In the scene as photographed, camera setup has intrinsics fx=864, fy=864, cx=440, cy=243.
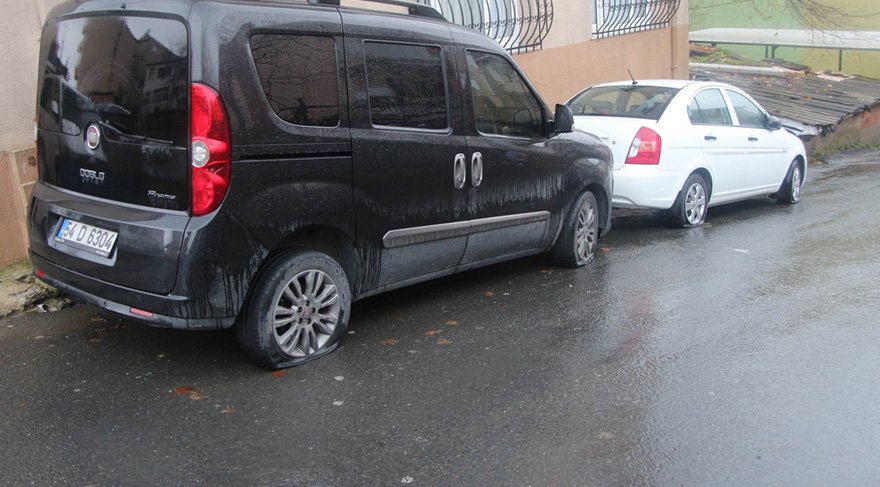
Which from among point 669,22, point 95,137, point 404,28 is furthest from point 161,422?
point 669,22

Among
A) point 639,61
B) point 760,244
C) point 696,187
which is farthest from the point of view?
point 639,61

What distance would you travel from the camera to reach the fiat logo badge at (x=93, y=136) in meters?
4.71

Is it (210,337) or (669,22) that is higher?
(669,22)

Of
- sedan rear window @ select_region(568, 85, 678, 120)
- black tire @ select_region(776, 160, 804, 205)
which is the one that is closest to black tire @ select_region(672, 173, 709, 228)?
sedan rear window @ select_region(568, 85, 678, 120)

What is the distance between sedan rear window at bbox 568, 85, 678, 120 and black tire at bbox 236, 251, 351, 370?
5.08 m

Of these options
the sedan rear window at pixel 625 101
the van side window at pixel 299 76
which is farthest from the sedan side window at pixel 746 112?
the van side window at pixel 299 76

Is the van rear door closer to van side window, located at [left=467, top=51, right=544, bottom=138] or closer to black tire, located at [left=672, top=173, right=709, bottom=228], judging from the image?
van side window, located at [left=467, top=51, right=544, bottom=138]

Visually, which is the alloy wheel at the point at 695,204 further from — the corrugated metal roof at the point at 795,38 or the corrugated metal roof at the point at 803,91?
the corrugated metal roof at the point at 795,38

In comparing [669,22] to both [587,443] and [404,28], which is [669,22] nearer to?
[404,28]

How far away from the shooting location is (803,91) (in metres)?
19.0

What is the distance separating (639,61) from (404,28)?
10231 mm

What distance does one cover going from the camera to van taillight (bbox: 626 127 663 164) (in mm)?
8797

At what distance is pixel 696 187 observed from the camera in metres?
9.45

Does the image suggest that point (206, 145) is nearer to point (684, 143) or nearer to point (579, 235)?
point (579, 235)
